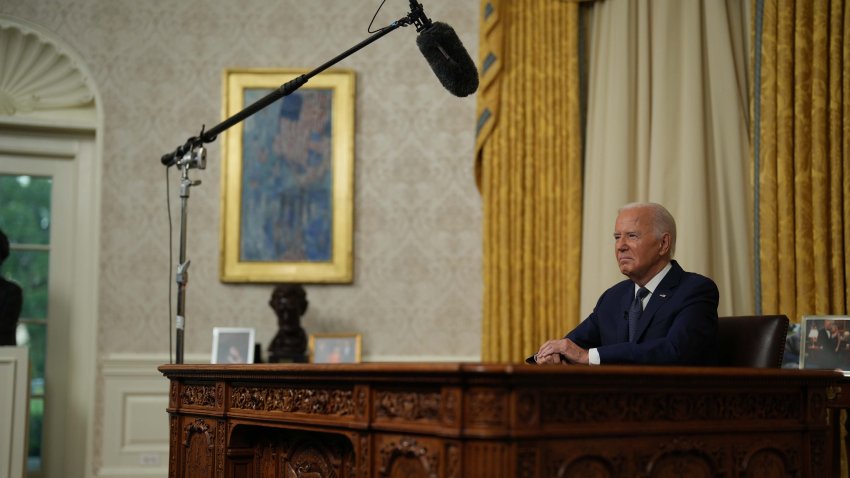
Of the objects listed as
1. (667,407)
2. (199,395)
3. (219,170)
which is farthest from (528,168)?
(667,407)

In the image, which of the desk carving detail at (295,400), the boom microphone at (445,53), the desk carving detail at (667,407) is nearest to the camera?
the desk carving detail at (667,407)

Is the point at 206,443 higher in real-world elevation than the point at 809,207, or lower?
lower

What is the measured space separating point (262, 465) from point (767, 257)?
288cm

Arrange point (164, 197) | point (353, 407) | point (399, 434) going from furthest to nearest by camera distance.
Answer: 1. point (164, 197)
2. point (353, 407)
3. point (399, 434)

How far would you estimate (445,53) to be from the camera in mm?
3580

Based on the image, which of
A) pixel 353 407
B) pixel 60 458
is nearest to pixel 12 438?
pixel 60 458

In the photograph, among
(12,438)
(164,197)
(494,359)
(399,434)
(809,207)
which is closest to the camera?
(399,434)

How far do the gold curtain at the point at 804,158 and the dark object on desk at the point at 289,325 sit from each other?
8.97 ft

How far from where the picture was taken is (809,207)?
16.1 feet

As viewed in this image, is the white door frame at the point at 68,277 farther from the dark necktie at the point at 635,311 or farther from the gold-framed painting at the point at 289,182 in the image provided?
the dark necktie at the point at 635,311

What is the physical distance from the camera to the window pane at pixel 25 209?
6.72 m

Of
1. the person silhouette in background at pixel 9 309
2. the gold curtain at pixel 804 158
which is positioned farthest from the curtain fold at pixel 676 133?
the person silhouette in background at pixel 9 309

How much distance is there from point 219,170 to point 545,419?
184 inches

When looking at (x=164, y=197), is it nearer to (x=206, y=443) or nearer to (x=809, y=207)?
Answer: (x=206, y=443)
